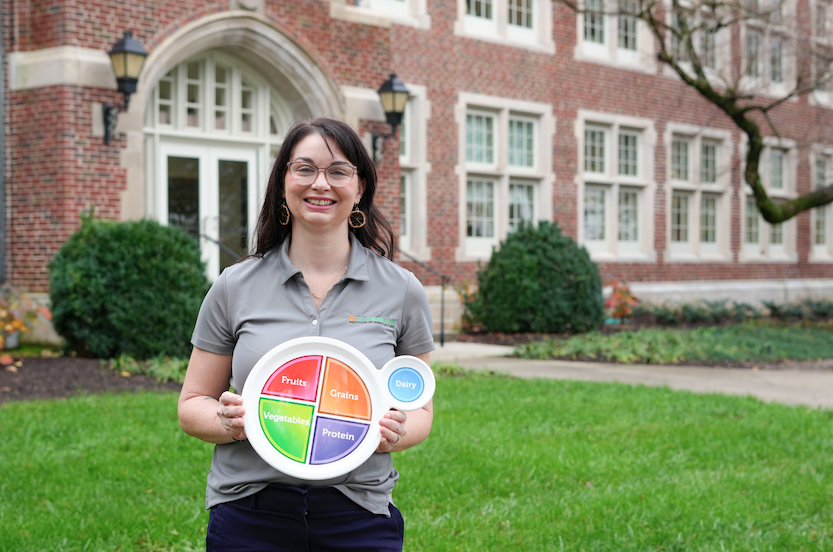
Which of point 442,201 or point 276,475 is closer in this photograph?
point 276,475

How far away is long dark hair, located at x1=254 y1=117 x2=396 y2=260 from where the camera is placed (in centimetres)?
208

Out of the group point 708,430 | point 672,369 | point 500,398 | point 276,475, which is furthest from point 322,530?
point 672,369

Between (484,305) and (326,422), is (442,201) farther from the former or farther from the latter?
(326,422)

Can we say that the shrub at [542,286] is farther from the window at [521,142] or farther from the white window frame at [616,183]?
the white window frame at [616,183]

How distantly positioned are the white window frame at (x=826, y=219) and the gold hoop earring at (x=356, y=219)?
790 inches

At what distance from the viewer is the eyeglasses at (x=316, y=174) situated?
2023mm

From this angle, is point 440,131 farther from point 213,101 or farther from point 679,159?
point 679,159

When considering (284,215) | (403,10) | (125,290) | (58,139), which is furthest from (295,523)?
(403,10)

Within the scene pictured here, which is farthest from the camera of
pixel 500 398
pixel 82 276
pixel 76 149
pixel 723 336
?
pixel 723 336

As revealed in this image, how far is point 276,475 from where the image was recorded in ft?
6.43

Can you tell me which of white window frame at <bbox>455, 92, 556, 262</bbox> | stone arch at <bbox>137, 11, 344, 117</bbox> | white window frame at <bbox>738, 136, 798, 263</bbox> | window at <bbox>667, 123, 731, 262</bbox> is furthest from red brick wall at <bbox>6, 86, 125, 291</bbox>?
white window frame at <bbox>738, 136, 798, 263</bbox>

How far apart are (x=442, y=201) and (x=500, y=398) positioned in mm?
7550

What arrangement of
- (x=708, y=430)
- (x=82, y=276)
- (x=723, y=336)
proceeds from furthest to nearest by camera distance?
1. (x=723, y=336)
2. (x=82, y=276)
3. (x=708, y=430)

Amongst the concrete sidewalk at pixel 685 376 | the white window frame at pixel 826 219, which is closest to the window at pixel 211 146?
the concrete sidewalk at pixel 685 376
